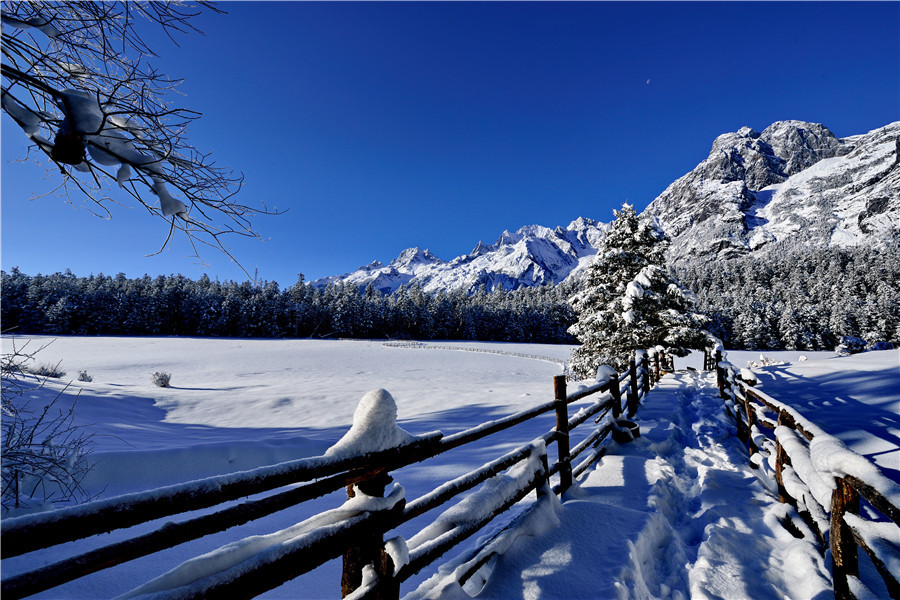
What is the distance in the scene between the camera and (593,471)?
5273 mm

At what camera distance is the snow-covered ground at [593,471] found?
298cm

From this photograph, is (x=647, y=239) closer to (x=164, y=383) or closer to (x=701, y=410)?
(x=701, y=410)

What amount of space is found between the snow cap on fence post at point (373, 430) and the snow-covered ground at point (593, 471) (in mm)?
1659

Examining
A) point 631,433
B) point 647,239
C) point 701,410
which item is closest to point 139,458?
point 631,433

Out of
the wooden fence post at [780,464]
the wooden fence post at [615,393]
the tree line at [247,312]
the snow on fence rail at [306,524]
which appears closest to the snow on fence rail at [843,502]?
the wooden fence post at [780,464]

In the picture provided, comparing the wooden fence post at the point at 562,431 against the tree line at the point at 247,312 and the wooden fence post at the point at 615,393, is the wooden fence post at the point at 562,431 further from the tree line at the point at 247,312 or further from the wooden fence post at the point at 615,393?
the tree line at the point at 247,312

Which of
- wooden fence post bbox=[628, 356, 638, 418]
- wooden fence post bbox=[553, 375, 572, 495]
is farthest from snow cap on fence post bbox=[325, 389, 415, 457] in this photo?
wooden fence post bbox=[628, 356, 638, 418]

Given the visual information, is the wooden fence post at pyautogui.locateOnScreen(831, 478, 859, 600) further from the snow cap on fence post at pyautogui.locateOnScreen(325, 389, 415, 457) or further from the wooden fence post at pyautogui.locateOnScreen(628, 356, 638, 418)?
the wooden fence post at pyautogui.locateOnScreen(628, 356, 638, 418)

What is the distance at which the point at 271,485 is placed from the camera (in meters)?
1.60

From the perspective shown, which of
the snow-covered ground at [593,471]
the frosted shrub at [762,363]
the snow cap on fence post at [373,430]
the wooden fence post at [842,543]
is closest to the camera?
the snow cap on fence post at [373,430]

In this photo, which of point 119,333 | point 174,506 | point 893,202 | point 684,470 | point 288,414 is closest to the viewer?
point 174,506

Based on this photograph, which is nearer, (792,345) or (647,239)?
(647,239)

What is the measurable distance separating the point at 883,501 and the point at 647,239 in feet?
56.1

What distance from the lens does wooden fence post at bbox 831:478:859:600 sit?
2395mm
